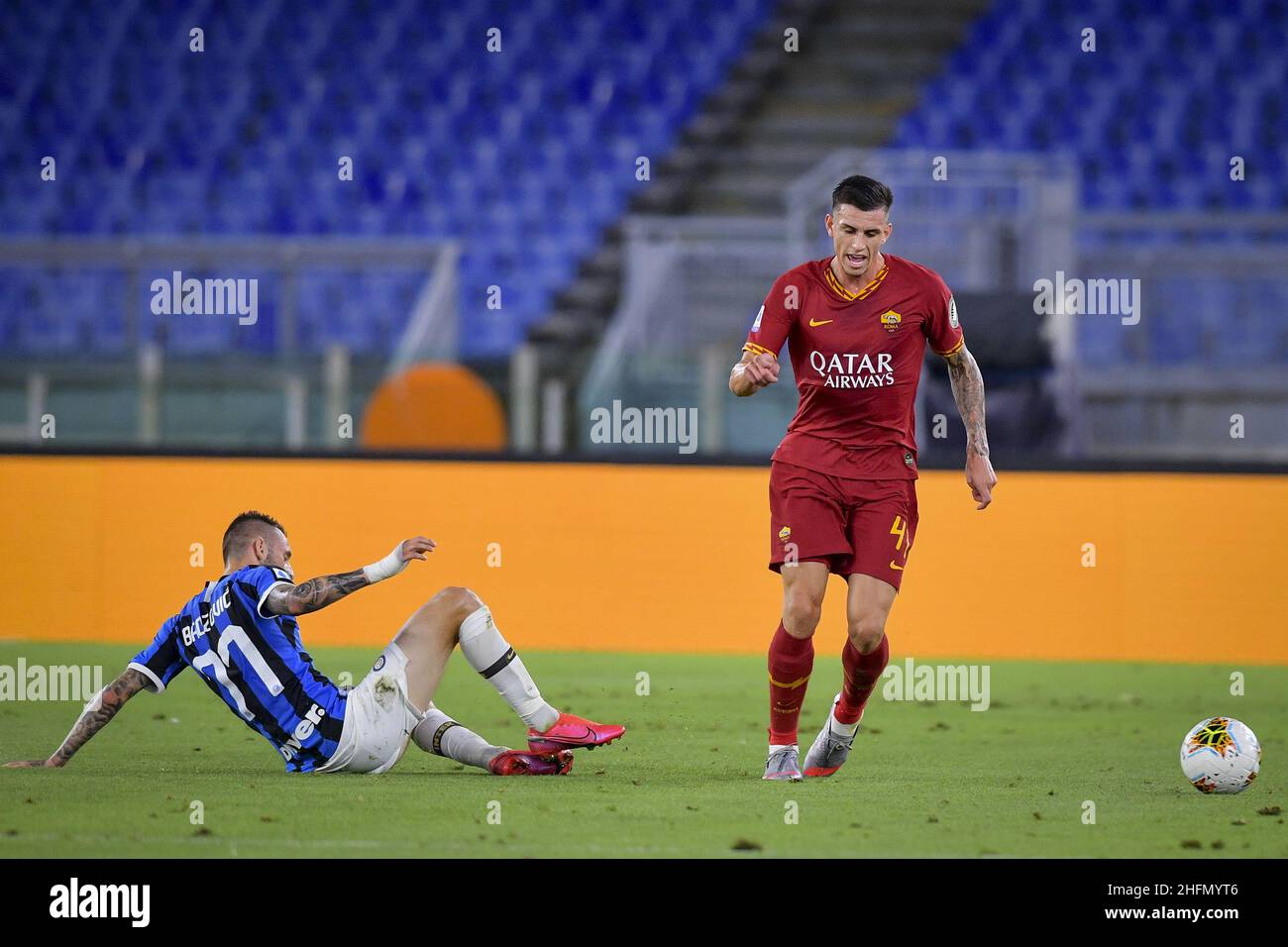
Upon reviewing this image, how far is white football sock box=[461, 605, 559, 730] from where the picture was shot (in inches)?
269

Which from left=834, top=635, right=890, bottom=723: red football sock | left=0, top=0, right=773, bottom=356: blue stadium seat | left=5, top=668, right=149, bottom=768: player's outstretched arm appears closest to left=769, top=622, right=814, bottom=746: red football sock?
left=834, top=635, right=890, bottom=723: red football sock

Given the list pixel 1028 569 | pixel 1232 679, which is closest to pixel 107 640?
pixel 1028 569

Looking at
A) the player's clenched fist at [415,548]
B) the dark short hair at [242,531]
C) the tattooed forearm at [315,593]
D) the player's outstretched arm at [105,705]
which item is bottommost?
the player's outstretched arm at [105,705]

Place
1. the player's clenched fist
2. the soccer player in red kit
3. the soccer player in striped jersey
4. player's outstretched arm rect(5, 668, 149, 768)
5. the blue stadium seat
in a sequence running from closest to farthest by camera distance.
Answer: the player's clenched fist
the soccer player in striped jersey
player's outstretched arm rect(5, 668, 149, 768)
the soccer player in red kit
the blue stadium seat

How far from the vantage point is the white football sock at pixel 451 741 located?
22.6 feet

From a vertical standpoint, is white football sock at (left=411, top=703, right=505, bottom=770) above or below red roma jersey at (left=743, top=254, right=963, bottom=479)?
below

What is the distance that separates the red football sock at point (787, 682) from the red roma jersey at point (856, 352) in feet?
2.03

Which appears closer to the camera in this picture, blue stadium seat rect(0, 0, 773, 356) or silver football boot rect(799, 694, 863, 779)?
silver football boot rect(799, 694, 863, 779)

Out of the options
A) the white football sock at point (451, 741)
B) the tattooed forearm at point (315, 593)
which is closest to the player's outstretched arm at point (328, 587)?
the tattooed forearm at point (315, 593)

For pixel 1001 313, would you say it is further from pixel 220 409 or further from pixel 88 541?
pixel 88 541

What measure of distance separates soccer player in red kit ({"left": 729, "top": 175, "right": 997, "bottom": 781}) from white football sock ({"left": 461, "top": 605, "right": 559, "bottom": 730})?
32.1 inches

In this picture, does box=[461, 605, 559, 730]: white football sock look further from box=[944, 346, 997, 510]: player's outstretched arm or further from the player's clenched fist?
box=[944, 346, 997, 510]: player's outstretched arm

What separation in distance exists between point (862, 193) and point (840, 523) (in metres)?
1.14

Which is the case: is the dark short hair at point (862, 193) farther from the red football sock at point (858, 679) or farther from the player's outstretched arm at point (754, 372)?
the red football sock at point (858, 679)
